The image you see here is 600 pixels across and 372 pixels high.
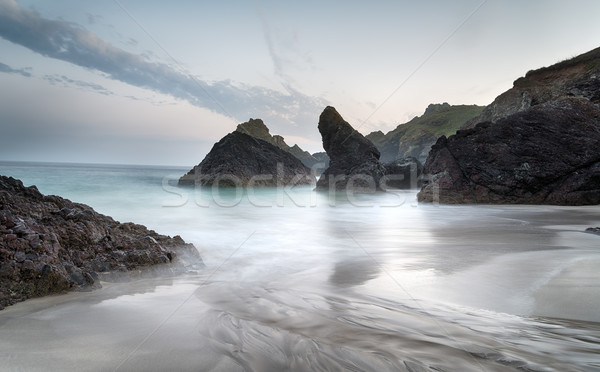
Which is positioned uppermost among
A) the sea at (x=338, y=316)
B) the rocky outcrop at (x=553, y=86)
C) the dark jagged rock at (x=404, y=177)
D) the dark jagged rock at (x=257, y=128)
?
the dark jagged rock at (x=257, y=128)

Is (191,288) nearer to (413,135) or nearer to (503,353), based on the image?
(503,353)

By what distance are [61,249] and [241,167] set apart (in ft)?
92.0

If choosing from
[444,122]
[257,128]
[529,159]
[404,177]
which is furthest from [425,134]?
[529,159]

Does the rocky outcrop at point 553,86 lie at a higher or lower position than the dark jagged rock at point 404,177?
higher

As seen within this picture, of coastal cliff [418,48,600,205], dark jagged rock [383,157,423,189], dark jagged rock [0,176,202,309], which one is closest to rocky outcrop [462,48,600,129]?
coastal cliff [418,48,600,205]

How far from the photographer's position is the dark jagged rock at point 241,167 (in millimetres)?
29906

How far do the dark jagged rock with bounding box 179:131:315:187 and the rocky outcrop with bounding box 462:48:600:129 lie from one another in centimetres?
2207

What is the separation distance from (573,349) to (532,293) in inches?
46.0

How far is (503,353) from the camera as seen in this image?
1886 millimetres

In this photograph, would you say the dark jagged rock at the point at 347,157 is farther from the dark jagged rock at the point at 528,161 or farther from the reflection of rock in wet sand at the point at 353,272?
the reflection of rock in wet sand at the point at 353,272

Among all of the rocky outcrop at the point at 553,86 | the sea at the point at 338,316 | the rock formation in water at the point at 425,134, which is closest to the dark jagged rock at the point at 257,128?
the rock formation in water at the point at 425,134

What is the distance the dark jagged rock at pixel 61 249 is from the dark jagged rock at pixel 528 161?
42.3 feet

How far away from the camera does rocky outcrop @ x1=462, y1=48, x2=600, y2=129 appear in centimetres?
1552

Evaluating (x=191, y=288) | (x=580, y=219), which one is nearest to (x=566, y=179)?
(x=580, y=219)
